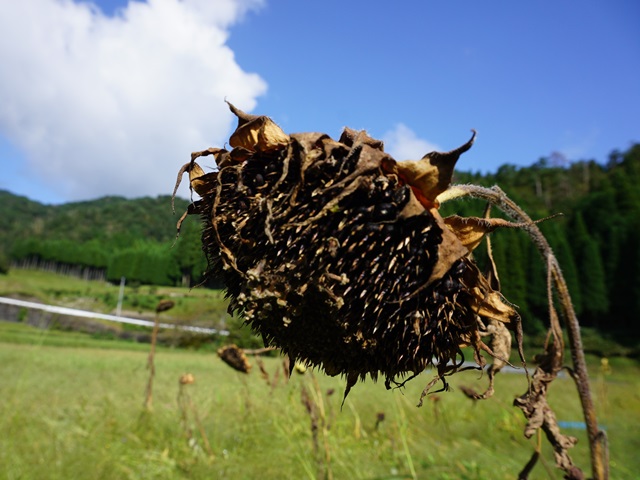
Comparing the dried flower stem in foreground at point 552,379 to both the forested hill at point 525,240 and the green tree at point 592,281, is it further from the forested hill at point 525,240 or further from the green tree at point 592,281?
the green tree at point 592,281

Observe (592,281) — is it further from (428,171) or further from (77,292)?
(77,292)

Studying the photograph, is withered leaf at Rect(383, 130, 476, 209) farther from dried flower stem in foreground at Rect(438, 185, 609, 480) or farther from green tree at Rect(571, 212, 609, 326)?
green tree at Rect(571, 212, 609, 326)

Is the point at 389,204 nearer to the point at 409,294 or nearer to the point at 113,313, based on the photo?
the point at 409,294

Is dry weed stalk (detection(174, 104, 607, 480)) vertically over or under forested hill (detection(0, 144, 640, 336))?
under

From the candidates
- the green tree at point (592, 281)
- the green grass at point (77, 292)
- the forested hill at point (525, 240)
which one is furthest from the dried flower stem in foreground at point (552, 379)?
the green tree at point (592, 281)

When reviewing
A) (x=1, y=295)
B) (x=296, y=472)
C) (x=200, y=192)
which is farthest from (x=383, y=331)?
(x=1, y=295)

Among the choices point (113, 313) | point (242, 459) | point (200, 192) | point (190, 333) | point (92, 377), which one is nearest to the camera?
point (200, 192)

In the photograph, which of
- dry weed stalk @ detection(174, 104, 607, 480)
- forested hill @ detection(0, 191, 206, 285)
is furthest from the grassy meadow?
forested hill @ detection(0, 191, 206, 285)
